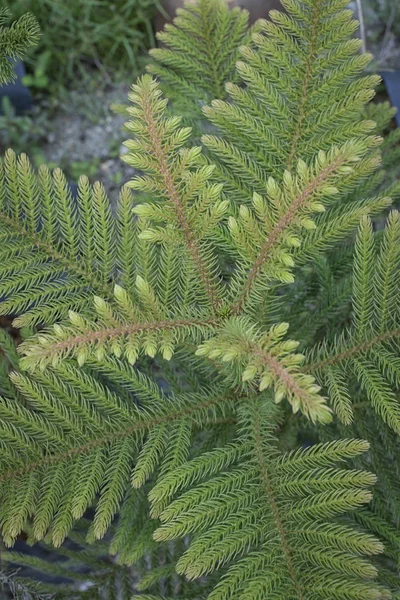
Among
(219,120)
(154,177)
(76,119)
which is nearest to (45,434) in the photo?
(154,177)

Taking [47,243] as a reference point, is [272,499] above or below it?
below

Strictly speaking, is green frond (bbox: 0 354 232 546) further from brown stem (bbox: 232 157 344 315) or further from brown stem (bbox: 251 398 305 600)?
brown stem (bbox: 232 157 344 315)

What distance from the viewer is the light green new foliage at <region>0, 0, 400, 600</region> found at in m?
0.74

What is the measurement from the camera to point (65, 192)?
2.88 feet

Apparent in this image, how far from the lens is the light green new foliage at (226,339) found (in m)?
0.74

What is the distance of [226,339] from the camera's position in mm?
729

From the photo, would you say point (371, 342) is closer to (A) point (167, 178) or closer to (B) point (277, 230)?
(B) point (277, 230)

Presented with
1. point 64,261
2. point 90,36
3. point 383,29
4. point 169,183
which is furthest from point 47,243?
point 383,29

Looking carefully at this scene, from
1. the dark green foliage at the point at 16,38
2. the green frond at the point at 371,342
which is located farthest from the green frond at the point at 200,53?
the green frond at the point at 371,342

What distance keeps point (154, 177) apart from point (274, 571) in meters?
0.47

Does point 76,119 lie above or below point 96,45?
below

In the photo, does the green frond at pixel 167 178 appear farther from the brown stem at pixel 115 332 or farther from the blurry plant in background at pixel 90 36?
the blurry plant in background at pixel 90 36

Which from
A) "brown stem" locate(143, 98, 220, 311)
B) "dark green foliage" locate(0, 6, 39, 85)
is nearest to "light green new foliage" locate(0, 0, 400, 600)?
"brown stem" locate(143, 98, 220, 311)

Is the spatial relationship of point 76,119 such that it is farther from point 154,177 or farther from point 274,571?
point 274,571
